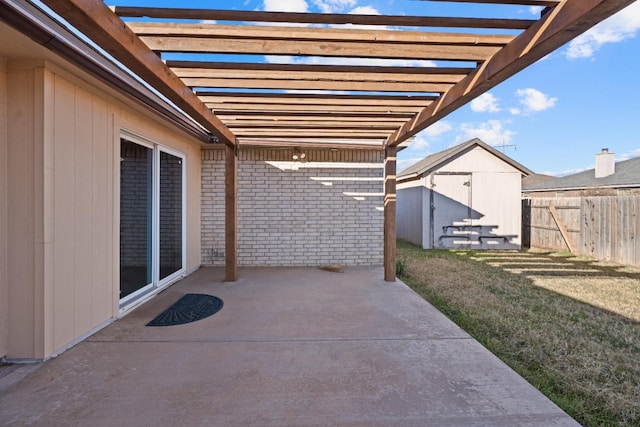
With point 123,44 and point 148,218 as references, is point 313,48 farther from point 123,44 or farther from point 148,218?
point 148,218

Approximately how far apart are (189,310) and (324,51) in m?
3.31

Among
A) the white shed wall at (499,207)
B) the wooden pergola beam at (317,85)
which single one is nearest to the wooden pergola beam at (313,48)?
the wooden pergola beam at (317,85)

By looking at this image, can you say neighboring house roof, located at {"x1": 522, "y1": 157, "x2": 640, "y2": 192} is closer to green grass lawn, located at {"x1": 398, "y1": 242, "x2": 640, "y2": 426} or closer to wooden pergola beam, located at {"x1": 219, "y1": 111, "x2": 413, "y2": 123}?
green grass lawn, located at {"x1": 398, "y1": 242, "x2": 640, "y2": 426}

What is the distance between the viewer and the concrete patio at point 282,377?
197 cm

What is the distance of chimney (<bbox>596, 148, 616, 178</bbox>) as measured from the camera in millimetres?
13562

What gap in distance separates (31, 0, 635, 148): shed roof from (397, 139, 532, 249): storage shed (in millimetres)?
7463

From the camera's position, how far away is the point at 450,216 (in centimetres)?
1085

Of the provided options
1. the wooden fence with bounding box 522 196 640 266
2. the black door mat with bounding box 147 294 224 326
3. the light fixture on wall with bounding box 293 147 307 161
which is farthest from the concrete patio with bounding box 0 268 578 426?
the wooden fence with bounding box 522 196 640 266

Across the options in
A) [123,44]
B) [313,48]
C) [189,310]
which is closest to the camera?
[123,44]

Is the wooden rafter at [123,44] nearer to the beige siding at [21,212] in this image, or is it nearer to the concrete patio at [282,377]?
the beige siding at [21,212]

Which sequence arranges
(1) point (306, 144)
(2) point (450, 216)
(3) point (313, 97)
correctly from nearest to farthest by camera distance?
1. (3) point (313, 97)
2. (1) point (306, 144)
3. (2) point (450, 216)

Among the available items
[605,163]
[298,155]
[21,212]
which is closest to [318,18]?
[21,212]

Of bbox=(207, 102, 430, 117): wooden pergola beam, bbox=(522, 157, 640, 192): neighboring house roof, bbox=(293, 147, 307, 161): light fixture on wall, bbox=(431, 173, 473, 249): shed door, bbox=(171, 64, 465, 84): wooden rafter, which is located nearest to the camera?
bbox=(171, 64, 465, 84): wooden rafter

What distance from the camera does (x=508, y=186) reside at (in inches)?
432
